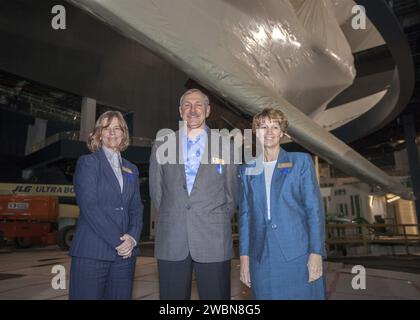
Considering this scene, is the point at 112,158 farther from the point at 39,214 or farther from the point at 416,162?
the point at 416,162

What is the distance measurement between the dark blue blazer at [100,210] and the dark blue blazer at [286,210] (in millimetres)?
680

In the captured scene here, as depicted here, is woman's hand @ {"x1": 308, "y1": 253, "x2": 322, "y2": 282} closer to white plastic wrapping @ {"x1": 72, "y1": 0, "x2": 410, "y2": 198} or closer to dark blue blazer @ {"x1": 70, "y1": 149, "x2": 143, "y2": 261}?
dark blue blazer @ {"x1": 70, "y1": 149, "x2": 143, "y2": 261}

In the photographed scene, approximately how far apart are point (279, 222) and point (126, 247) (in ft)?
2.75

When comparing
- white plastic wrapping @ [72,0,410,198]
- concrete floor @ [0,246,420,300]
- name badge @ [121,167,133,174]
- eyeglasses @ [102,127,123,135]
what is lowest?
concrete floor @ [0,246,420,300]

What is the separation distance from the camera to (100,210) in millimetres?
1672

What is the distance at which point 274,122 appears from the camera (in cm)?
169

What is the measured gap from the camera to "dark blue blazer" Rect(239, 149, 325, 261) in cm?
154

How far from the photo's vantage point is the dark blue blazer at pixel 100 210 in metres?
1.64

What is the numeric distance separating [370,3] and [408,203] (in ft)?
55.0

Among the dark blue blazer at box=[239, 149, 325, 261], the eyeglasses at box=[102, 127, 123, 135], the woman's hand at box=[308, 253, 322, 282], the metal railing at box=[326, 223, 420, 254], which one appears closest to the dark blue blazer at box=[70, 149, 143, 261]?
the eyeglasses at box=[102, 127, 123, 135]

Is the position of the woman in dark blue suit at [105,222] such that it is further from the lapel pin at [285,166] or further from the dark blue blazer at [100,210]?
the lapel pin at [285,166]

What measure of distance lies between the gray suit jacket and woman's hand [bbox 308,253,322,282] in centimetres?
43

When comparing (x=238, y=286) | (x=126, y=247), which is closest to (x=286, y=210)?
(x=126, y=247)

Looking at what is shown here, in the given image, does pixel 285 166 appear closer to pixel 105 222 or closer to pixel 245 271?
pixel 245 271
